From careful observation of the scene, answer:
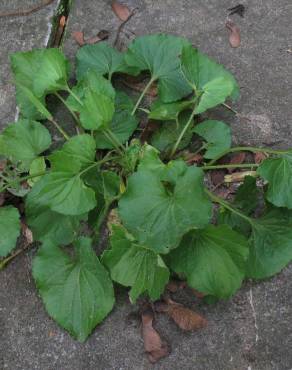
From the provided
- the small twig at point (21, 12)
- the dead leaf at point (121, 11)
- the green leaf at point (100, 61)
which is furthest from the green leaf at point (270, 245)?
the small twig at point (21, 12)

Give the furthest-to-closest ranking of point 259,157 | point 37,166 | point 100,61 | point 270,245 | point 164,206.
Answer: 1. point 100,61
2. point 259,157
3. point 37,166
4. point 270,245
5. point 164,206

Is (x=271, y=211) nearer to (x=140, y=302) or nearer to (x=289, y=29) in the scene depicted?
(x=140, y=302)

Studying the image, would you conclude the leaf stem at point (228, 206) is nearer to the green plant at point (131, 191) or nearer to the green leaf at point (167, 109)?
the green plant at point (131, 191)

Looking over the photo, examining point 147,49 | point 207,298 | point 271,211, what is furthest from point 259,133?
point 207,298

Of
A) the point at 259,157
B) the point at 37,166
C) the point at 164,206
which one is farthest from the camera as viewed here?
the point at 259,157

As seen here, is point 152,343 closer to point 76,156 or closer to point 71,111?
point 76,156

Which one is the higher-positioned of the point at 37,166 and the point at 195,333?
the point at 37,166

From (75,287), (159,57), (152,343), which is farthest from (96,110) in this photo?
(152,343)

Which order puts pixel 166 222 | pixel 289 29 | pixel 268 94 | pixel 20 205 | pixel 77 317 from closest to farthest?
pixel 166 222 → pixel 77 317 → pixel 20 205 → pixel 268 94 → pixel 289 29

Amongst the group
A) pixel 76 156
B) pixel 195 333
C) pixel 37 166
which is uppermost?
pixel 76 156
